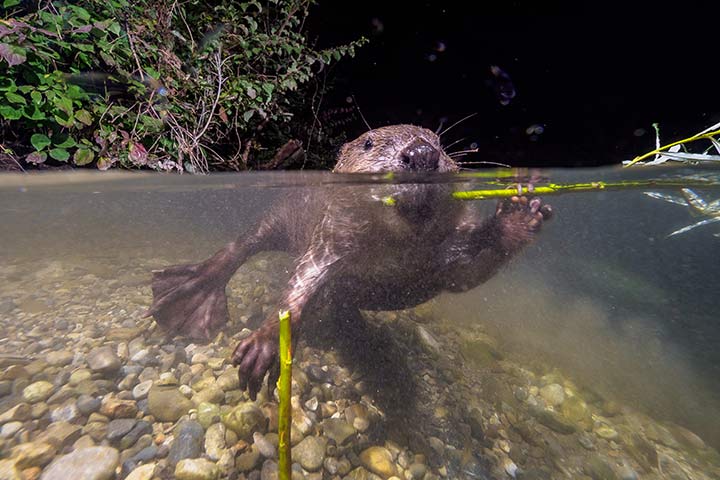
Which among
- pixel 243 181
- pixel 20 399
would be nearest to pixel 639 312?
pixel 243 181

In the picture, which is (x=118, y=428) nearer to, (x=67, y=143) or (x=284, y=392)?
(x=284, y=392)

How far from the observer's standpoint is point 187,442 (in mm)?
2578

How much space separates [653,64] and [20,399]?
25.7 ft

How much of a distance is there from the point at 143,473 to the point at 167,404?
586 millimetres

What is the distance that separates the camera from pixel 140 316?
179 inches

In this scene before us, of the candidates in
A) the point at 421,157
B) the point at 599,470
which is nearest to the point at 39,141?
the point at 421,157

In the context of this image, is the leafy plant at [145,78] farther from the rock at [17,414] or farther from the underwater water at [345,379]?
the rock at [17,414]

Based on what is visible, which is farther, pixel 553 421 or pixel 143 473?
pixel 553 421

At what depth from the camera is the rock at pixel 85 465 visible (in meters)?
2.24

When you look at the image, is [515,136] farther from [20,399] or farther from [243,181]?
[20,399]

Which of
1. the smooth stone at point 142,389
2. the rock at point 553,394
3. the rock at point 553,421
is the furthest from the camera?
the rock at point 553,394

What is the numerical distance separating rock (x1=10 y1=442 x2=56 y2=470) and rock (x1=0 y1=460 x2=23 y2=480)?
0.02 metres

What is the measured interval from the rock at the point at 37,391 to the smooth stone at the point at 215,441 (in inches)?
58.4

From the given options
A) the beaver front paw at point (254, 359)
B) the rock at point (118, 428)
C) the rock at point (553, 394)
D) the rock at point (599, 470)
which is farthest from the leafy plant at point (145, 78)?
the rock at point (599, 470)
